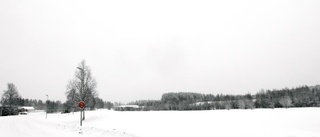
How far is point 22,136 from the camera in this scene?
18.5 meters

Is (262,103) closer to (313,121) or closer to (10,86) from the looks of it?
(313,121)

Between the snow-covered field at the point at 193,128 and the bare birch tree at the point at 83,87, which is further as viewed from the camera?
the bare birch tree at the point at 83,87

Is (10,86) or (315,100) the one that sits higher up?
(10,86)

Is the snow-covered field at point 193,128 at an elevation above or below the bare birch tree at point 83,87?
below

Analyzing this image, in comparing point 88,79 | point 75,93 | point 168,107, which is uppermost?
point 88,79

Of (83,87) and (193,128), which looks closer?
(193,128)

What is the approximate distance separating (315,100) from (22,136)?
7828 cm

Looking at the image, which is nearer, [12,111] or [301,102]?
[301,102]

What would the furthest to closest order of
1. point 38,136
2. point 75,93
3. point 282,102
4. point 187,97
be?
point 187,97 < point 282,102 < point 75,93 < point 38,136

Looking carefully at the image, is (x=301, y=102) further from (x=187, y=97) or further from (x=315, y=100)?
(x=187, y=97)

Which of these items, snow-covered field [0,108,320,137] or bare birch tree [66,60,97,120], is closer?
snow-covered field [0,108,320,137]

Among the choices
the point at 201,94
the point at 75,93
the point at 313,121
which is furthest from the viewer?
the point at 201,94

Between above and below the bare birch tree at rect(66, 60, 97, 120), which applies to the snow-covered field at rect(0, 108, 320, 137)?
below

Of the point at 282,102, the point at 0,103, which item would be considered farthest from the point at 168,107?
the point at 0,103
